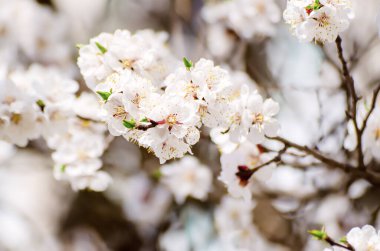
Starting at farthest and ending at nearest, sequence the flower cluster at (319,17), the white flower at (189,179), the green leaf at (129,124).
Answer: the white flower at (189,179), the flower cluster at (319,17), the green leaf at (129,124)

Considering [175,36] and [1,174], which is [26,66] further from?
[175,36]

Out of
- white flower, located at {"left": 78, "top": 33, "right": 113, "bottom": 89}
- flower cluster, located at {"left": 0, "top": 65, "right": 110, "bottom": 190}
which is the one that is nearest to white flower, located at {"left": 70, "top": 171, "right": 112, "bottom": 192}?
flower cluster, located at {"left": 0, "top": 65, "right": 110, "bottom": 190}

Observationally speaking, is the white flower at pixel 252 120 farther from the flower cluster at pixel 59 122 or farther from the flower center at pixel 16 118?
the flower center at pixel 16 118

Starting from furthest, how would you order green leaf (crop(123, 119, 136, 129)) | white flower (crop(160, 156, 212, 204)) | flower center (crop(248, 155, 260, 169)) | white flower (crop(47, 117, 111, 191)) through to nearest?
white flower (crop(160, 156, 212, 204))
white flower (crop(47, 117, 111, 191))
flower center (crop(248, 155, 260, 169))
green leaf (crop(123, 119, 136, 129))

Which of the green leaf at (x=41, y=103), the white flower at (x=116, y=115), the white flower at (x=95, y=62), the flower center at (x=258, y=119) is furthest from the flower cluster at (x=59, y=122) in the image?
the flower center at (x=258, y=119)

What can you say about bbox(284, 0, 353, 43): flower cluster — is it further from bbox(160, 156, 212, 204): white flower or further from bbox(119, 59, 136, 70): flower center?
bbox(160, 156, 212, 204): white flower

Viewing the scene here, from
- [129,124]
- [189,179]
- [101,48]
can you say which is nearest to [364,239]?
[129,124]

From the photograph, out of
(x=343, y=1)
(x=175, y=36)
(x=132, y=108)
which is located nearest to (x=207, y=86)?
(x=132, y=108)
